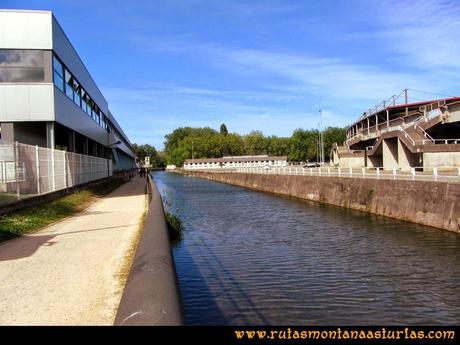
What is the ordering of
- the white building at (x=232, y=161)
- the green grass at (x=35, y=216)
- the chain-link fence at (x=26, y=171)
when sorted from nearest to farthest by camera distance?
the green grass at (x=35, y=216) < the chain-link fence at (x=26, y=171) < the white building at (x=232, y=161)

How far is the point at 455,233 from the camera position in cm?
1698

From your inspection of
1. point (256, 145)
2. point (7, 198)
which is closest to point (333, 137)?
point (256, 145)

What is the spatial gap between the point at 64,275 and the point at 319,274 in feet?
21.6

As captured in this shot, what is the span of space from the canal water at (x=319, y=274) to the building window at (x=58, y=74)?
423 inches

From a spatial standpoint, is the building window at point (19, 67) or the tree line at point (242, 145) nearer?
the building window at point (19, 67)

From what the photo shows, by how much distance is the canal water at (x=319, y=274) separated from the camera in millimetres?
8555

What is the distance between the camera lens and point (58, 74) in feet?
80.0

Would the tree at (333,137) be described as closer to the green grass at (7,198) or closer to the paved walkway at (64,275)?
the green grass at (7,198)

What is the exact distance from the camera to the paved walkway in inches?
211

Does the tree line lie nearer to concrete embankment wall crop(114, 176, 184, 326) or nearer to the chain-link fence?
the chain-link fence

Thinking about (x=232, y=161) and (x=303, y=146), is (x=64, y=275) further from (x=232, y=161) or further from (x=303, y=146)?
(x=232, y=161)

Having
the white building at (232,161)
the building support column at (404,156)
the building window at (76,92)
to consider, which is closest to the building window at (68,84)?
the building window at (76,92)

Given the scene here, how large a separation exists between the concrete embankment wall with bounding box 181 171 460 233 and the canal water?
685 millimetres
